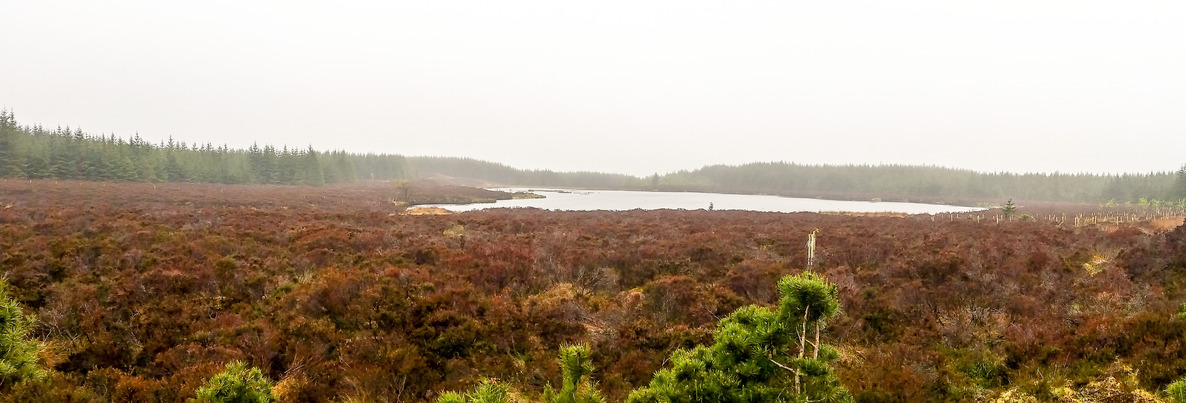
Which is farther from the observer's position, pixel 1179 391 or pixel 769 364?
pixel 769 364

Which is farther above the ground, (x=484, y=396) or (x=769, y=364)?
(x=769, y=364)

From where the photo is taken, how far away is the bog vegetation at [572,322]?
4.35 metres

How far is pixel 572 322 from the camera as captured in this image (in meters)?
7.92

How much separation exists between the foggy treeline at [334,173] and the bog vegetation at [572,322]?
55.8 m

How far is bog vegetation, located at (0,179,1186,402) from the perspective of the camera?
4.35 metres

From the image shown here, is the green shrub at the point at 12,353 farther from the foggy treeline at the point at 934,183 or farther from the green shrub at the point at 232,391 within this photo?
the foggy treeline at the point at 934,183

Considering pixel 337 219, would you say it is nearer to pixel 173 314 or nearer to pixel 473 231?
Result: pixel 473 231

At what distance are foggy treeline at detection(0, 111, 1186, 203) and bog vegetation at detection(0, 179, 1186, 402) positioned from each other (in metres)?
55.8

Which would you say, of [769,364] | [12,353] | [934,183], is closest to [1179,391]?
[769,364]

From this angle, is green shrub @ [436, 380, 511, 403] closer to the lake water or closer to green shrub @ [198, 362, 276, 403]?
green shrub @ [198, 362, 276, 403]

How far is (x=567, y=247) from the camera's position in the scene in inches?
563

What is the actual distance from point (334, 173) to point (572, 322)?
4056 inches

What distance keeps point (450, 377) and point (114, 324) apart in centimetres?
476

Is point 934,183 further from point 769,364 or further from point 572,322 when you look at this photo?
point 769,364
